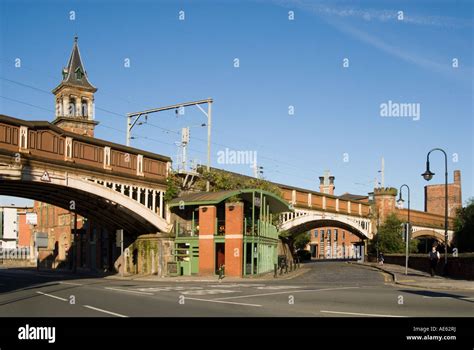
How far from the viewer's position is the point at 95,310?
53.4 ft

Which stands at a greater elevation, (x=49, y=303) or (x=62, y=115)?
(x=62, y=115)

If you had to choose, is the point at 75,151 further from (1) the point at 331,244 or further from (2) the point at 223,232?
(1) the point at 331,244

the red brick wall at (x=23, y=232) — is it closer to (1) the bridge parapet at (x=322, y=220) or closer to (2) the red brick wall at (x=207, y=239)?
(1) the bridge parapet at (x=322, y=220)

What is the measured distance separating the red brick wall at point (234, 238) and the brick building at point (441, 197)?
94.4 m

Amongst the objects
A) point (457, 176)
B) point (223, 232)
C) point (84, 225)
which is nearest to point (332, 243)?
point (457, 176)

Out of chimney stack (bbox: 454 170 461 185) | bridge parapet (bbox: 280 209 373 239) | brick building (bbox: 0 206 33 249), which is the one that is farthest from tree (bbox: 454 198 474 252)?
brick building (bbox: 0 206 33 249)

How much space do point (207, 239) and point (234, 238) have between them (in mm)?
2714

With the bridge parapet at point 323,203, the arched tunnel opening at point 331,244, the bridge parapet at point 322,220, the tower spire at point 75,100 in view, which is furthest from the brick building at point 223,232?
the arched tunnel opening at point 331,244

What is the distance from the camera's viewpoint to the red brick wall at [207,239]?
42.5 m

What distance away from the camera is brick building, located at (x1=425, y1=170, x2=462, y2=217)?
125625 mm
